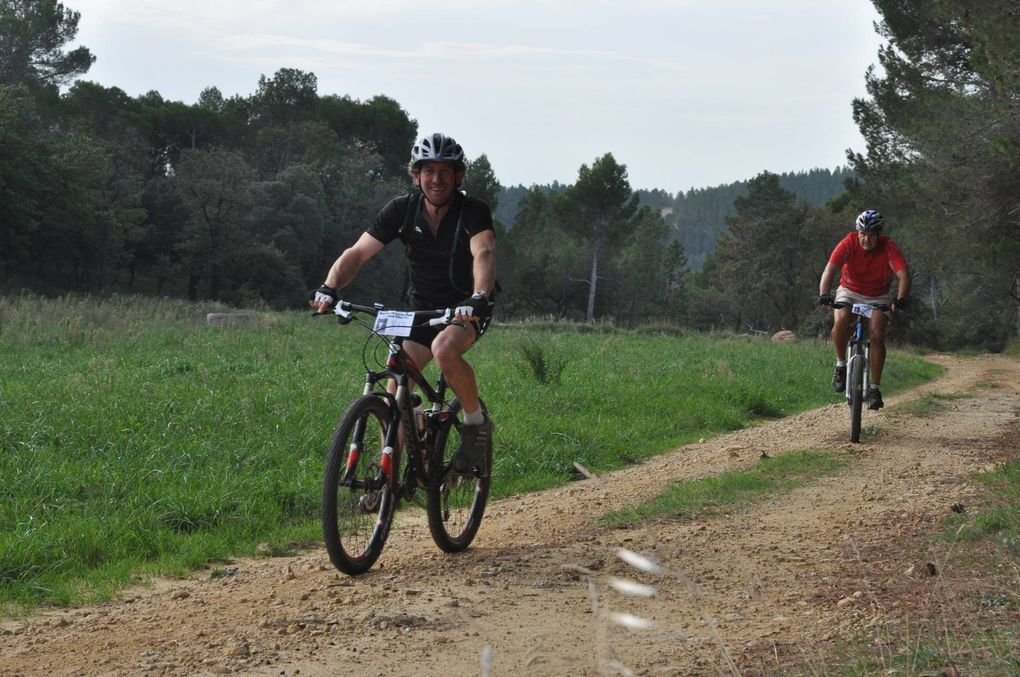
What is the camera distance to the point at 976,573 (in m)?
4.79

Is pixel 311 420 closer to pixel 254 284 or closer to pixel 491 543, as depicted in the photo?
pixel 491 543

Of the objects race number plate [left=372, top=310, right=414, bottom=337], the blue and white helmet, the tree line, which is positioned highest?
the tree line

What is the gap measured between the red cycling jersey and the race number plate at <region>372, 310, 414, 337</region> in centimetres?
689

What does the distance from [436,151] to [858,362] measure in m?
6.79

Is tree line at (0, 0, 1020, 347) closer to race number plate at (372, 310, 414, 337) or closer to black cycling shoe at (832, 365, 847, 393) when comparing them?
black cycling shoe at (832, 365, 847, 393)

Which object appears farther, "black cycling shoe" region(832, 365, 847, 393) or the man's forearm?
"black cycling shoe" region(832, 365, 847, 393)

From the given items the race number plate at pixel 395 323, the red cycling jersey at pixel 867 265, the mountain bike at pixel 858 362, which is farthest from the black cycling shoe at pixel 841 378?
the race number plate at pixel 395 323

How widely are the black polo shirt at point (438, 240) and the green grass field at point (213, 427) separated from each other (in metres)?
1.97

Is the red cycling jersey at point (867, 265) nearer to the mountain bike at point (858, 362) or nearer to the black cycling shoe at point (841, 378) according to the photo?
the mountain bike at point (858, 362)

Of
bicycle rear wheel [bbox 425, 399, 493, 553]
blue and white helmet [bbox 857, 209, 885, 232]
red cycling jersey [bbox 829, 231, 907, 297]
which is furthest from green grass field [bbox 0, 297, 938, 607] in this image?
blue and white helmet [bbox 857, 209, 885, 232]

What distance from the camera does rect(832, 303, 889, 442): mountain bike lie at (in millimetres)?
10812

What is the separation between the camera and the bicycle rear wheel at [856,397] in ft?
35.4

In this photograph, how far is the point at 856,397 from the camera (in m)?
10.8

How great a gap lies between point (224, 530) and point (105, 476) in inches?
45.1
